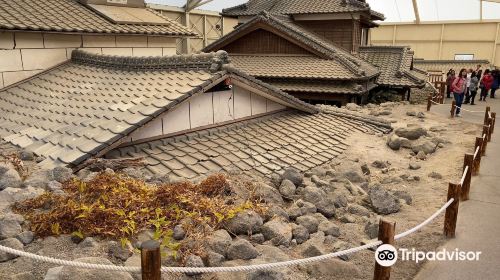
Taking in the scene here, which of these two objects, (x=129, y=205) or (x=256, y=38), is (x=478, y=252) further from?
(x=256, y=38)

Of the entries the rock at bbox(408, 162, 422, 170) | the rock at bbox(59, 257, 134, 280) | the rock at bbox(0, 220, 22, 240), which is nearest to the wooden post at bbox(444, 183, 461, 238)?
the rock at bbox(408, 162, 422, 170)

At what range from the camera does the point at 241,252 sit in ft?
12.6

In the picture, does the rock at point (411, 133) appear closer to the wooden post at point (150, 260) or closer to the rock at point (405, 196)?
the rock at point (405, 196)

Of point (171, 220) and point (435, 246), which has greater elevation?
point (171, 220)

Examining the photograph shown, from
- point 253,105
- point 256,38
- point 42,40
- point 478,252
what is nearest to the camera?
point 478,252

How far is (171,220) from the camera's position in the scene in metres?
4.17

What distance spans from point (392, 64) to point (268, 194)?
17.3 m

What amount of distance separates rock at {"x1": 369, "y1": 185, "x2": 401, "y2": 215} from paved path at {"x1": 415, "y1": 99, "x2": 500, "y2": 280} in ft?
3.15

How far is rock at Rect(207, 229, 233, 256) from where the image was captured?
3.86 m

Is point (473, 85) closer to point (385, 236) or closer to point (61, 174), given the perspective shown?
point (385, 236)

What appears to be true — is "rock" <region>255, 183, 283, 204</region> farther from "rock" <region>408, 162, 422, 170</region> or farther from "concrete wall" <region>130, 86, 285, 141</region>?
"rock" <region>408, 162, 422, 170</region>

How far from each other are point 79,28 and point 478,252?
9.36 meters

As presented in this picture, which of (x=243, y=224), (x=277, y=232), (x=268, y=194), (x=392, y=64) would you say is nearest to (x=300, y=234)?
(x=277, y=232)

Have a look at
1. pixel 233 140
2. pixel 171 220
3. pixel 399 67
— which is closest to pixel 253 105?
pixel 233 140
